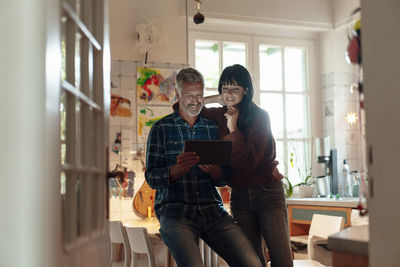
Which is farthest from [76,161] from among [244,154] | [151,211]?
Answer: [151,211]

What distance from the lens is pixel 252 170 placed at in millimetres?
2238

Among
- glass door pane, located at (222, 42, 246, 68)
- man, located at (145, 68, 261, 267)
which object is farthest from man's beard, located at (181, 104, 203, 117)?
glass door pane, located at (222, 42, 246, 68)

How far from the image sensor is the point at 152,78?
484 cm

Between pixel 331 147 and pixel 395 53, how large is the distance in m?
4.44

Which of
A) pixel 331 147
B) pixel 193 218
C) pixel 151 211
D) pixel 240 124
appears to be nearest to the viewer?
pixel 193 218

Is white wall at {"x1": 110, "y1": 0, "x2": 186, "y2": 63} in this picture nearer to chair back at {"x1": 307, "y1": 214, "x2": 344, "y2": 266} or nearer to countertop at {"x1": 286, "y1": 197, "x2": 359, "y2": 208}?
countertop at {"x1": 286, "y1": 197, "x2": 359, "y2": 208}

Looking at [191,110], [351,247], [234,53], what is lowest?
[351,247]

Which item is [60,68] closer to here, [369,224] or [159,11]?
[369,224]

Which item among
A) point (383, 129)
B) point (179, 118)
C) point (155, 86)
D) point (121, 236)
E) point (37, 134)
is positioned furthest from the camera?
point (155, 86)

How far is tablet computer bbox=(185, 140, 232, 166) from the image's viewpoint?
208 centimetres

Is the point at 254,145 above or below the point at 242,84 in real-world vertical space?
below

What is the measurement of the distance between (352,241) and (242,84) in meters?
1.58

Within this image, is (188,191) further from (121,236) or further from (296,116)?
(296,116)

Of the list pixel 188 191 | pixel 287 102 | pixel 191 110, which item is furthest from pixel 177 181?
pixel 287 102
